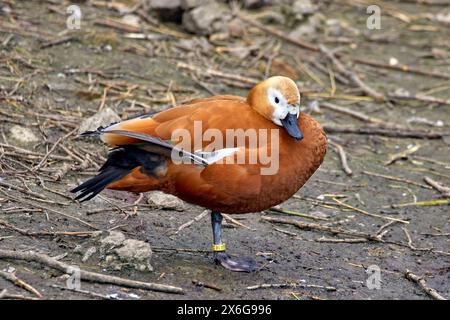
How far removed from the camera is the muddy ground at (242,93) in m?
4.94

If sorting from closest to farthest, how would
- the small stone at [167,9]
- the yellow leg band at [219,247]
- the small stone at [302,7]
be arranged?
the yellow leg band at [219,247] → the small stone at [167,9] → the small stone at [302,7]

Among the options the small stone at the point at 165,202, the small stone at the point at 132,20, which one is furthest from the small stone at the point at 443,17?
the small stone at the point at 165,202

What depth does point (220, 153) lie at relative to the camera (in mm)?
4703

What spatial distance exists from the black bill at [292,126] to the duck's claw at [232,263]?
2.63ft

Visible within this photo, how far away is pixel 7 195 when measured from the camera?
17.5 ft

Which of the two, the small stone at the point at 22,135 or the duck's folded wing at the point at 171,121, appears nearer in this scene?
the duck's folded wing at the point at 171,121

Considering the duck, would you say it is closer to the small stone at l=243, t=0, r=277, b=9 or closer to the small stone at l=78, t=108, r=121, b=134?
the small stone at l=78, t=108, r=121, b=134

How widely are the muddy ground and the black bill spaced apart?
0.82m

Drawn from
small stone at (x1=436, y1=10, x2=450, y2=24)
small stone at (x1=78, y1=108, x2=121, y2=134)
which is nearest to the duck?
small stone at (x1=78, y1=108, x2=121, y2=134)

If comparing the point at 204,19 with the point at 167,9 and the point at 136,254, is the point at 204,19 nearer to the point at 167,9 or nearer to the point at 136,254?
the point at 167,9

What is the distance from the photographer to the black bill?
4.78 m

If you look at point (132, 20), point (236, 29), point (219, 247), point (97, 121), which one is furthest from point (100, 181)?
point (236, 29)

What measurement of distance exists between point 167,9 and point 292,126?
4.50 meters

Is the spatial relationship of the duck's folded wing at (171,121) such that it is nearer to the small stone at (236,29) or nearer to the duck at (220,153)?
the duck at (220,153)
